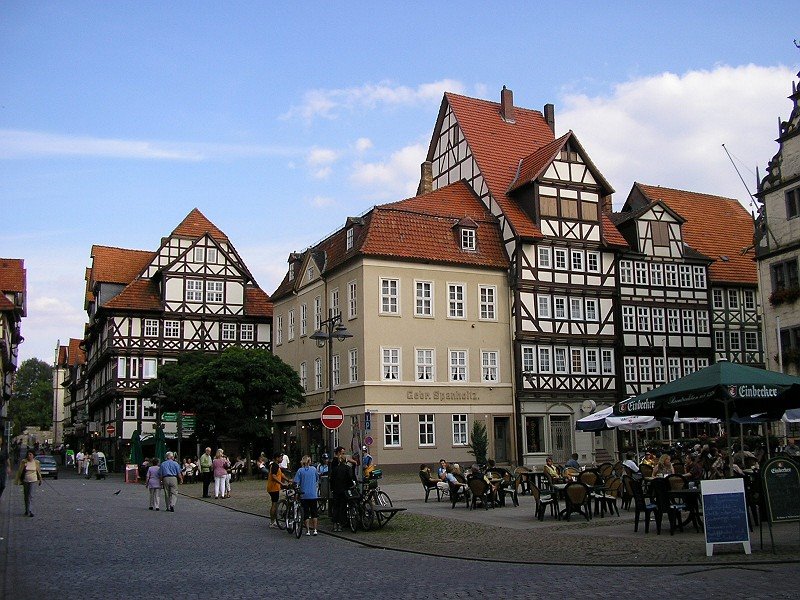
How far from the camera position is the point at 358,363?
4344 cm

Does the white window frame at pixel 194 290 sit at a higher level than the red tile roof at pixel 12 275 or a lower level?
lower

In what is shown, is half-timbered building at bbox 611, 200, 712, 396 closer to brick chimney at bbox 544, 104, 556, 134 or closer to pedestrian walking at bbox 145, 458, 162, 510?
brick chimney at bbox 544, 104, 556, 134

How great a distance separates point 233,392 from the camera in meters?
43.7

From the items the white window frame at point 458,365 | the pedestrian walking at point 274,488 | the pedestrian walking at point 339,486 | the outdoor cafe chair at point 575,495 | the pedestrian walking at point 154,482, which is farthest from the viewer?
the white window frame at point 458,365

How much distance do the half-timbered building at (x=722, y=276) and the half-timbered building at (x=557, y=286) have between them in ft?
16.0

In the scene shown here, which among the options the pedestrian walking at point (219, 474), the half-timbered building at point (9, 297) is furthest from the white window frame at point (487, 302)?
the half-timbered building at point (9, 297)

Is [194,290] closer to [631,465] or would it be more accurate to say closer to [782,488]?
[631,465]

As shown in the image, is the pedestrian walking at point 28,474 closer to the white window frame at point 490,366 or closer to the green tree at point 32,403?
the white window frame at point 490,366

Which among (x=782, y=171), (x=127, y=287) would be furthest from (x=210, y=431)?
(x=782, y=171)

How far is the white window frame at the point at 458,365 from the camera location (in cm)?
4472

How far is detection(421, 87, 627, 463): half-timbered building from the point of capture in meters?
45.9

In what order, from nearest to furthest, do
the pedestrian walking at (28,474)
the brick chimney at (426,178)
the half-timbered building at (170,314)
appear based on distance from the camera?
1. the pedestrian walking at (28,474)
2. the brick chimney at (426,178)
3. the half-timbered building at (170,314)

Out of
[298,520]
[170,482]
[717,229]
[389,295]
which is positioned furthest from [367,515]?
[717,229]

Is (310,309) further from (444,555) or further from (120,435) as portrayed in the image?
(444,555)
